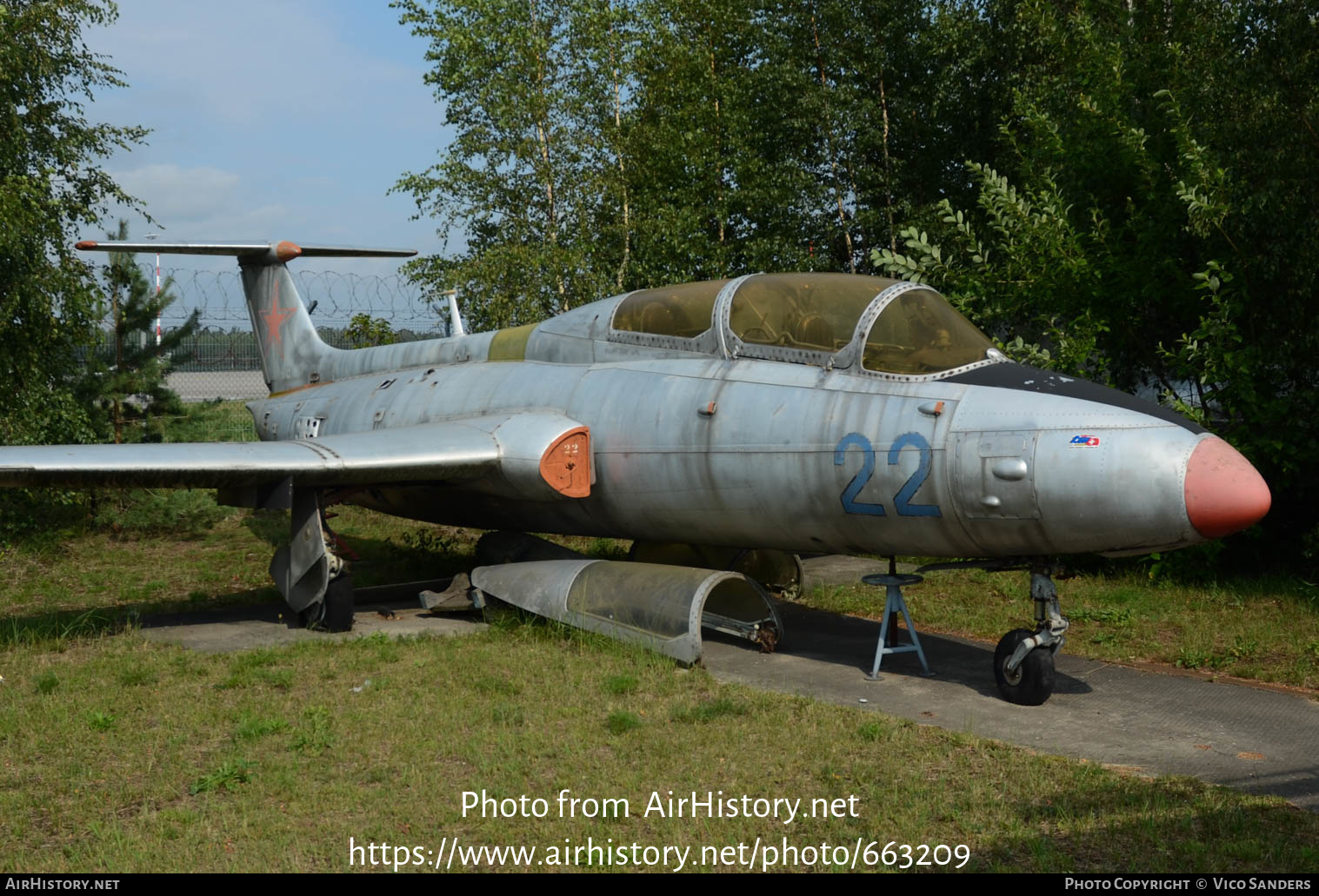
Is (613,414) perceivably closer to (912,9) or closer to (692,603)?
(692,603)

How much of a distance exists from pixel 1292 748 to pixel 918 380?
3105mm

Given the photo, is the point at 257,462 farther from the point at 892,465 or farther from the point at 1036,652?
the point at 1036,652

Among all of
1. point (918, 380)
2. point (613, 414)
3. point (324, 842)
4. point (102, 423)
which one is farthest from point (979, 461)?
point (102, 423)

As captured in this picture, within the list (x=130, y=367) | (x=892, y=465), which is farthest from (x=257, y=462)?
(x=130, y=367)

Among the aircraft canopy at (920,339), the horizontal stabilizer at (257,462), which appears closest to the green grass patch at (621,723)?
the aircraft canopy at (920,339)

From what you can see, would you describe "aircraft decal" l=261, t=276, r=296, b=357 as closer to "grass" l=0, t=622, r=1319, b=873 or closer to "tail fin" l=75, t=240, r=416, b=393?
"tail fin" l=75, t=240, r=416, b=393

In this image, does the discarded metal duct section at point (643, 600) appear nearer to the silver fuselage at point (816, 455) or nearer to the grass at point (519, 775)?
the grass at point (519, 775)

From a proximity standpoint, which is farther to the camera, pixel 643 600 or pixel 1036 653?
pixel 643 600

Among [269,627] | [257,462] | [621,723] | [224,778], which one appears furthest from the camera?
[269,627]

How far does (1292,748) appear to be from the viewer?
6176 millimetres

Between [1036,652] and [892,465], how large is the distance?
4.95 ft

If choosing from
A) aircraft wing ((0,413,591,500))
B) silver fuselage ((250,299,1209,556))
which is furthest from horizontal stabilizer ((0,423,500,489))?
silver fuselage ((250,299,1209,556))

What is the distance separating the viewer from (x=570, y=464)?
919 centimetres

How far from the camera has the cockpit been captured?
302 inches
